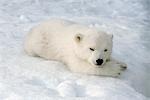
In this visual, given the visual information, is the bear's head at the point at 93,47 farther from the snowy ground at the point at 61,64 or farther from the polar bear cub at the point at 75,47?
the snowy ground at the point at 61,64

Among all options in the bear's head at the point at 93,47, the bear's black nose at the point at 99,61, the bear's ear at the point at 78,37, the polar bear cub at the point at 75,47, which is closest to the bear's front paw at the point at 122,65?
the polar bear cub at the point at 75,47

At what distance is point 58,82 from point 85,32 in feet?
2.69

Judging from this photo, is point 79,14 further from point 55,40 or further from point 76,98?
point 76,98

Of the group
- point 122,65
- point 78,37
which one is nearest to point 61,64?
point 78,37

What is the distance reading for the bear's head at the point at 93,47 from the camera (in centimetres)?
538

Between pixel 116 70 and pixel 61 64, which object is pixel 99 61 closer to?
pixel 116 70

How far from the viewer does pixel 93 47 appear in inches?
213

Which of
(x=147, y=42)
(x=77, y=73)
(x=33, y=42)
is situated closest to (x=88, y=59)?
(x=77, y=73)

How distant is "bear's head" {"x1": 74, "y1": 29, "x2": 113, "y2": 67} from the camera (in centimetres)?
538

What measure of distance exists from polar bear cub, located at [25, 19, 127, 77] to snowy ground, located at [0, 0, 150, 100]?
124mm

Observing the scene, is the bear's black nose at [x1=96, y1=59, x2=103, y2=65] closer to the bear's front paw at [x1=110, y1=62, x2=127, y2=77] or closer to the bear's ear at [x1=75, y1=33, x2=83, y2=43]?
the bear's front paw at [x1=110, y1=62, x2=127, y2=77]

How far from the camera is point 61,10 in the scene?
10141mm

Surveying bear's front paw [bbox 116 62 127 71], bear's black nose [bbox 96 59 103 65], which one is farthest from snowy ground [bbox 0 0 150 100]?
bear's black nose [bbox 96 59 103 65]

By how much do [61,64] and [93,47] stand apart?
698mm
